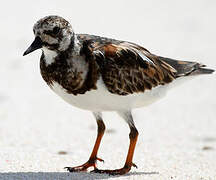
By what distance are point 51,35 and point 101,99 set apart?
851mm

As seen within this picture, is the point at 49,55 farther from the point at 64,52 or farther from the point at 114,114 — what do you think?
the point at 114,114

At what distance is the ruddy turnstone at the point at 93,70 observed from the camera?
5.77m

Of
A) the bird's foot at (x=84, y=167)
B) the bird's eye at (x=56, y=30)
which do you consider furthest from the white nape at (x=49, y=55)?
the bird's foot at (x=84, y=167)

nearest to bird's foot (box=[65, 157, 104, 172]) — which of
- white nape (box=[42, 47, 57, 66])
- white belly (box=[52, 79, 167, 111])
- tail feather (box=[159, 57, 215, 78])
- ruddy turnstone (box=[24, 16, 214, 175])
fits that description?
ruddy turnstone (box=[24, 16, 214, 175])

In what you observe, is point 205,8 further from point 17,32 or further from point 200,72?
point 200,72

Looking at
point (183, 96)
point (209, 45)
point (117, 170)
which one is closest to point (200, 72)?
point (117, 170)

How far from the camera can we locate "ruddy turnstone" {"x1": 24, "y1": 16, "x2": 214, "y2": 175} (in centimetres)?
577

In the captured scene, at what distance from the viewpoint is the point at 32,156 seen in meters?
7.09

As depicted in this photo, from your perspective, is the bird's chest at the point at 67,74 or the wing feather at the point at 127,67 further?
the wing feather at the point at 127,67

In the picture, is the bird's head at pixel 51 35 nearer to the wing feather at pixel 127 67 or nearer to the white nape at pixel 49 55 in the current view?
the white nape at pixel 49 55

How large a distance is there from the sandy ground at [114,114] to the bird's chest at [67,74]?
102 centimetres

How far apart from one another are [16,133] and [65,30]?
356cm

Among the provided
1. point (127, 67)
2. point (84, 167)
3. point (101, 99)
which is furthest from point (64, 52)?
point (84, 167)

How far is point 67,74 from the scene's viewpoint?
5.81m
